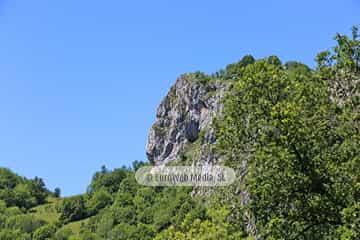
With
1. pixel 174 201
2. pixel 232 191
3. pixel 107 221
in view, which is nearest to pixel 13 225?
pixel 107 221

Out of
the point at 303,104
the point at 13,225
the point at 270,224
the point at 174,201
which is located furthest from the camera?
the point at 13,225

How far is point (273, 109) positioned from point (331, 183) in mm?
2885

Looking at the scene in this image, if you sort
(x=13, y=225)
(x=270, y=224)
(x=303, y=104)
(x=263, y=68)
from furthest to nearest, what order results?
1. (x=13, y=225)
2. (x=263, y=68)
3. (x=303, y=104)
4. (x=270, y=224)

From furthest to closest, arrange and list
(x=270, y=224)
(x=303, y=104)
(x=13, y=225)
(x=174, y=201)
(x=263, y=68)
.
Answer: (x=13, y=225)
(x=174, y=201)
(x=263, y=68)
(x=303, y=104)
(x=270, y=224)

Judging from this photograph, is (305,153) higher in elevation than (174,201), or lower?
lower

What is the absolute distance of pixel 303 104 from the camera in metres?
20.5

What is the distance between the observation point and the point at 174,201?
178000 millimetres

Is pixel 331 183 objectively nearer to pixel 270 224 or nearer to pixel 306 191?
pixel 306 191

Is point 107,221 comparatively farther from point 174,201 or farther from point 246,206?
point 246,206

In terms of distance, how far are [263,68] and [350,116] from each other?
344cm

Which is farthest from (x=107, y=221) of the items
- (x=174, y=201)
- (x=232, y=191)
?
(x=232, y=191)

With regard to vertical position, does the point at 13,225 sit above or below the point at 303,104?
above

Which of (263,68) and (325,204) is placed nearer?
(325,204)

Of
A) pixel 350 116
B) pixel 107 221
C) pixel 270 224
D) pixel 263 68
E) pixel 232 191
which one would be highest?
pixel 107 221
